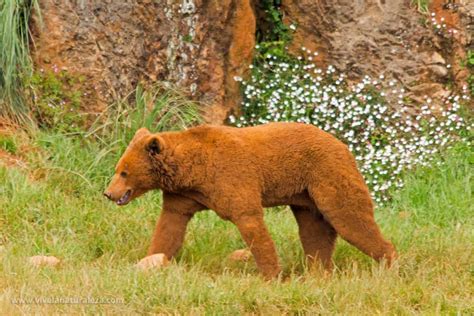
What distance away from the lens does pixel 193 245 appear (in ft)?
29.5

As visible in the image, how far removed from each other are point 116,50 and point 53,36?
0.64 m

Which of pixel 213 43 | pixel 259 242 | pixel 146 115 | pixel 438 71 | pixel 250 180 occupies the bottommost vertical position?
pixel 259 242

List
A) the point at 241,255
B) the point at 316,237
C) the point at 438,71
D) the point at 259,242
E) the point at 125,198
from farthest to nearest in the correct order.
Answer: the point at 438,71 → the point at 241,255 → the point at 316,237 → the point at 125,198 → the point at 259,242

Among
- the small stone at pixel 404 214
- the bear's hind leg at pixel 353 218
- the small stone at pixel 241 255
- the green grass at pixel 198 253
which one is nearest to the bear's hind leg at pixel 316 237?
the green grass at pixel 198 253

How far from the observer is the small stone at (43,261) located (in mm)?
8221

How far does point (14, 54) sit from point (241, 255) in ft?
11.6

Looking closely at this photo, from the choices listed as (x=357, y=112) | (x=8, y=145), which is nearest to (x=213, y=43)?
(x=357, y=112)

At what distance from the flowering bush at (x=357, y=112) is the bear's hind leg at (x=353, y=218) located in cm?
284

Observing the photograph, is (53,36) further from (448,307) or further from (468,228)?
(448,307)

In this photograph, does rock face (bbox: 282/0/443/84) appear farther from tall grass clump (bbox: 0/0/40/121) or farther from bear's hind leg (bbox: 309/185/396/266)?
bear's hind leg (bbox: 309/185/396/266)

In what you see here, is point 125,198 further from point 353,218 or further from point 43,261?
point 353,218

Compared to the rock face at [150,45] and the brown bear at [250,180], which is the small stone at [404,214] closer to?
the brown bear at [250,180]

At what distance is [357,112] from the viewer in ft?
37.7

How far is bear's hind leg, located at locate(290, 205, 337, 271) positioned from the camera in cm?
855
